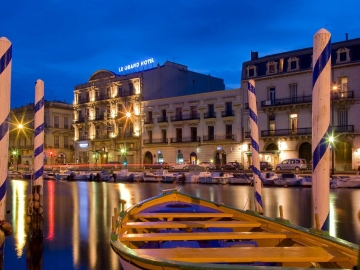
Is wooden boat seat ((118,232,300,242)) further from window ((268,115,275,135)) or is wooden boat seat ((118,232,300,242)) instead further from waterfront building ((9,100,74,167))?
waterfront building ((9,100,74,167))

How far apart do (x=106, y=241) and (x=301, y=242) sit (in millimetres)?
5830

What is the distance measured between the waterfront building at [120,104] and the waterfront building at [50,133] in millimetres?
5828

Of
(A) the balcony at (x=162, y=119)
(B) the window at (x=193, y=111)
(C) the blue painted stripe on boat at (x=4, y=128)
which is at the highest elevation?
(B) the window at (x=193, y=111)

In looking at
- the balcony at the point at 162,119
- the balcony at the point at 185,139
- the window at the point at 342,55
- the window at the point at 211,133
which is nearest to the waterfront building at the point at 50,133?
the balcony at the point at 162,119

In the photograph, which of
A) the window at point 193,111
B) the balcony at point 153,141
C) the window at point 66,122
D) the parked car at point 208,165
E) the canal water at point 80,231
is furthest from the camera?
the window at point 66,122

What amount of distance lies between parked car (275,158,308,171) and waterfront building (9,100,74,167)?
1756 inches

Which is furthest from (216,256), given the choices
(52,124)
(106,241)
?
(52,124)

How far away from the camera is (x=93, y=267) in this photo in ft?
24.4

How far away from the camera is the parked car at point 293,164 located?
1563 inches

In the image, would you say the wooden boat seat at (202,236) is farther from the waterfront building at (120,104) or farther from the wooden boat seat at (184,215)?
the waterfront building at (120,104)

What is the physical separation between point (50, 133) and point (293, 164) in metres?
48.3

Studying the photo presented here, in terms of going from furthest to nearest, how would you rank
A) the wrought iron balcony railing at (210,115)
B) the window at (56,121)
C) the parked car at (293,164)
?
the window at (56,121) < the wrought iron balcony railing at (210,115) < the parked car at (293,164)

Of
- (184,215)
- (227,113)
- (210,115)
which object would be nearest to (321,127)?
(184,215)

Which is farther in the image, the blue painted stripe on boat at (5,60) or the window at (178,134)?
the window at (178,134)
